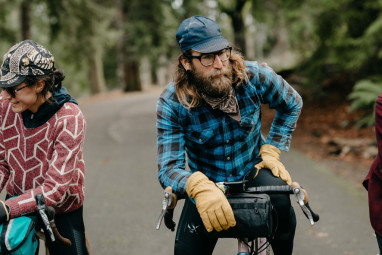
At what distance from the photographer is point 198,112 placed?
9.11 ft

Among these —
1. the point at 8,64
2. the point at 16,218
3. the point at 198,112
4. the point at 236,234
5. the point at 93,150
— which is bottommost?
the point at 93,150

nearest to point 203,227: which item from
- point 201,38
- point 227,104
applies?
point 227,104

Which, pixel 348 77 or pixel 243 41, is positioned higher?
pixel 243 41

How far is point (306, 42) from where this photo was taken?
13.4m

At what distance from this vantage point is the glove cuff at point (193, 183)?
2414 mm

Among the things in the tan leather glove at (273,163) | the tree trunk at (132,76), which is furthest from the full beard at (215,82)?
the tree trunk at (132,76)

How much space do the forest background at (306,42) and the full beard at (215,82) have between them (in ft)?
1.04

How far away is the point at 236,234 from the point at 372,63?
983cm

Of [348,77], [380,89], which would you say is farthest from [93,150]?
[348,77]

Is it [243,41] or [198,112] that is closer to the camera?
[198,112]

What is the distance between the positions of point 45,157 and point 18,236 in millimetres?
536

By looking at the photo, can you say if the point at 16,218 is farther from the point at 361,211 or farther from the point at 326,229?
the point at 361,211

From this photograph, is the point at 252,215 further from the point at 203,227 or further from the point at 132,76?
the point at 132,76

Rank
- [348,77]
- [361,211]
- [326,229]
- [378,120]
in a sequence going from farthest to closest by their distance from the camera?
[348,77], [361,211], [326,229], [378,120]
